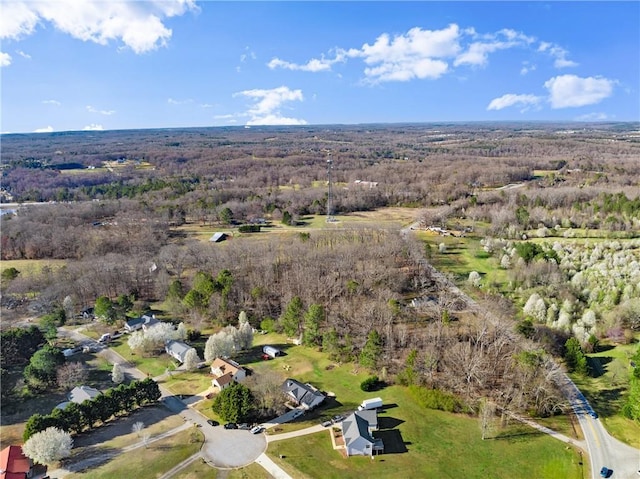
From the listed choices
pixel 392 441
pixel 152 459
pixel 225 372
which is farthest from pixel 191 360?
pixel 392 441

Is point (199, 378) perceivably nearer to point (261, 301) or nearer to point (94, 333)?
point (261, 301)

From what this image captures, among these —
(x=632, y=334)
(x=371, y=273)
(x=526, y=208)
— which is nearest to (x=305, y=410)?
(x=371, y=273)

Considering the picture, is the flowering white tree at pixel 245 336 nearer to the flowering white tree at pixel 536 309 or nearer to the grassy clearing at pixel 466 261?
the grassy clearing at pixel 466 261

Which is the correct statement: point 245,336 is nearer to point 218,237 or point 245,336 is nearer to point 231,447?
point 231,447

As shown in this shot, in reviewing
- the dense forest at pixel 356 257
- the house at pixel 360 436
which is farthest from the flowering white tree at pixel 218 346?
the house at pixel 360 436

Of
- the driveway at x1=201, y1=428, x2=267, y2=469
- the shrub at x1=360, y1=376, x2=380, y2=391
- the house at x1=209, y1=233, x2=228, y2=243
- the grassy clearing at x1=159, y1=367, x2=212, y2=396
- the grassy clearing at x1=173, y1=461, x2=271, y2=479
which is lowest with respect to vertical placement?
the grassy clearing at x1=159, y1=367, x2=212, y2=396

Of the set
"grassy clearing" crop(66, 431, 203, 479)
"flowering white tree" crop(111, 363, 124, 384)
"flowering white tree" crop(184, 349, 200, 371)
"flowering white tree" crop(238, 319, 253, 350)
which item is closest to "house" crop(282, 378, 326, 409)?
"grassy clearing" crop(66, 431, 203, 479)

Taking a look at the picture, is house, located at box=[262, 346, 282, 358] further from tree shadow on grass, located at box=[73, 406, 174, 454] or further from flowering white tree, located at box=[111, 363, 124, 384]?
flowering white tree, located at box=[111, 363, 124, 384]
